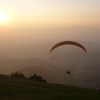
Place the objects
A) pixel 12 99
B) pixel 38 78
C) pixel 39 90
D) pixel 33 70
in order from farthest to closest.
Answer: pixel 33 70 → pixel 38 78 → pixel 39 90 → pixel 12 99

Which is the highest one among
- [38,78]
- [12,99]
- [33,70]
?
[33,70]

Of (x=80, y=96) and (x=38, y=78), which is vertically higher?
(x=38, y=78)

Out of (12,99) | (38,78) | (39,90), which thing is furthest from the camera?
(38,78)

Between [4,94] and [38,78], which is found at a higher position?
[38,78]

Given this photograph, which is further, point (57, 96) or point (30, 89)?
point (30, 89)

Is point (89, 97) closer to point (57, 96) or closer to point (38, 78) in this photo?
point (57, 96)

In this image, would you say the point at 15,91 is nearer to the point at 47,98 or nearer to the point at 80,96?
the point at 47,98

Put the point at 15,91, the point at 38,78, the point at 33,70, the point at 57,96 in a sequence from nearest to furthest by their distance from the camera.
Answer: the point at 57,96
the point at 15,91
the point at 38,78
the point at 33,70

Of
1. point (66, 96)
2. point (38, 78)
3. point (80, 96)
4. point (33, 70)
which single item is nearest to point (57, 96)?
point (66, 96)

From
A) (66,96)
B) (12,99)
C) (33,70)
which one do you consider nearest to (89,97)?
(66,96)
